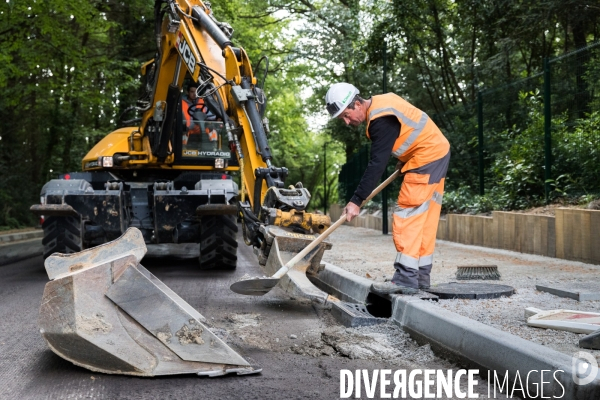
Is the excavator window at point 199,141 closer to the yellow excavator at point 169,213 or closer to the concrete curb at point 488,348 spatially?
the yellow excavator at point 169,213

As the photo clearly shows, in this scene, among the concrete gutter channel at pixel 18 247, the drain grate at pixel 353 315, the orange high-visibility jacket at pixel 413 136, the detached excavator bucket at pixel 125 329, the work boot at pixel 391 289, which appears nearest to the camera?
the detached excavator bucket at pixel 125 329

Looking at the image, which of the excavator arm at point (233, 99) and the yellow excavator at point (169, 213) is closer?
the yellow excavator at point (169, 213)

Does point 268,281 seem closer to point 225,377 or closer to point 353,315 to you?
point 353,315

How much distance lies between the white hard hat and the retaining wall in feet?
12.1

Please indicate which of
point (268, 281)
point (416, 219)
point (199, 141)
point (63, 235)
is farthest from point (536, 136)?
point (63, 235)

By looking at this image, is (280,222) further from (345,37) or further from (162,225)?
(345,37)

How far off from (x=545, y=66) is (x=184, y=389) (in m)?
8.13

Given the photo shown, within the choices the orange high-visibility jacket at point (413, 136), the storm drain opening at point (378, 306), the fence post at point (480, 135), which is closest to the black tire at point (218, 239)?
the storm drain opening at point (378, 306)

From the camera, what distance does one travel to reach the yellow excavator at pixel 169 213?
400cm

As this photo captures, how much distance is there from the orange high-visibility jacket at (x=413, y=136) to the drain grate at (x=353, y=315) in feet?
4.17

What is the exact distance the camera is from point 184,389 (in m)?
3.77

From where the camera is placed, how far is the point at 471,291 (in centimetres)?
588

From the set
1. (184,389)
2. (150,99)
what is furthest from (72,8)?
(184,389)

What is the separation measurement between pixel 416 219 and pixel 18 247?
38.2 feet
